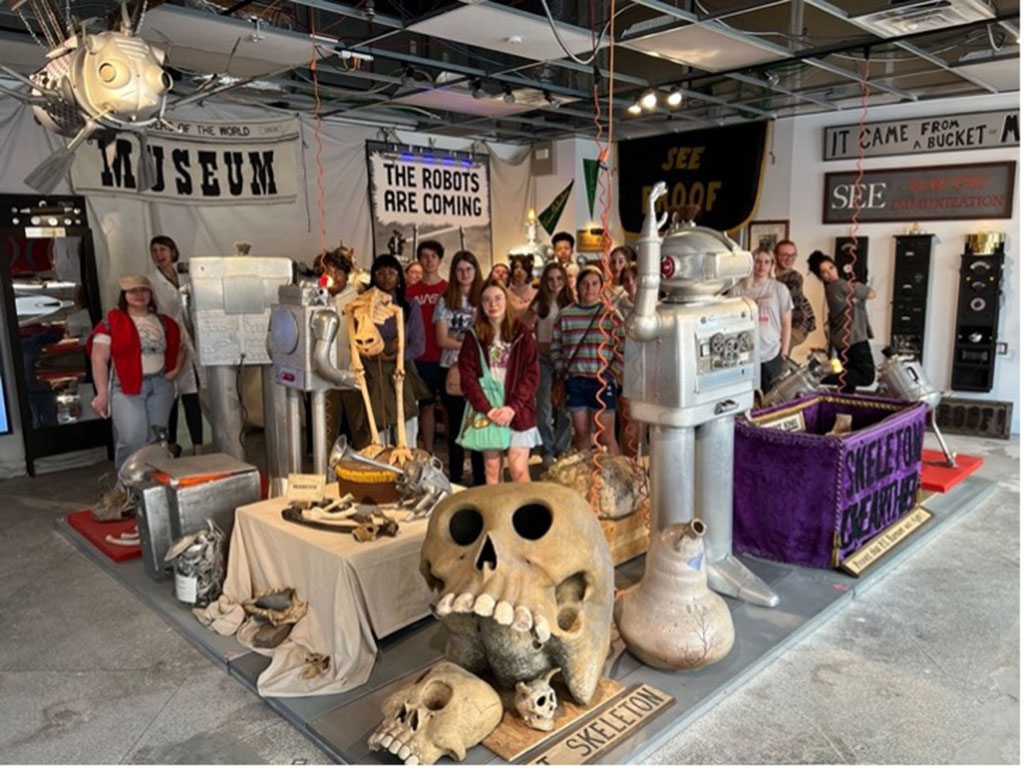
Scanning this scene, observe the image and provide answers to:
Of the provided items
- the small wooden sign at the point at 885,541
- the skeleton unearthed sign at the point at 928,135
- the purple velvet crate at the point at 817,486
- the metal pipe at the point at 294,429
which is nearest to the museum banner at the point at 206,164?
the metal pipe at the point at 294,429

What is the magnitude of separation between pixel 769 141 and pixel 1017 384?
3.10 metres

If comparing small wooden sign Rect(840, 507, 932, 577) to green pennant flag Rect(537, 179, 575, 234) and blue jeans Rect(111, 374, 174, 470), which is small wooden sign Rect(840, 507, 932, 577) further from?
green pennant flag Rect(537, 179, 575, 234)

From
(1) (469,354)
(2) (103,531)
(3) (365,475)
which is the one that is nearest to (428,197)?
(1) (469,354)

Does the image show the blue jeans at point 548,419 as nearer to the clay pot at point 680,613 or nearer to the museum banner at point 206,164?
the clay pot at point 680,613

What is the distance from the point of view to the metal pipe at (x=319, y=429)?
3684 millimetres

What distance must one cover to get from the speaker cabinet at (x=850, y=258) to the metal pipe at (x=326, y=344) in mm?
5162

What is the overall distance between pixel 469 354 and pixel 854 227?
460cm

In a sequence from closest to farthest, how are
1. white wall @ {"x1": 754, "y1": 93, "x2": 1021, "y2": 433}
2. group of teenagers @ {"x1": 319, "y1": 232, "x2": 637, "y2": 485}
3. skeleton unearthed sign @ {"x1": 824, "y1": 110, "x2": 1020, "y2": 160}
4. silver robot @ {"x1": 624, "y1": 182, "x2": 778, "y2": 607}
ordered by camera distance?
1. silver robot @ {"x1": 624, "y1": 182, "x2": 778, "y2": 607}
2. group of teenagers @ {"x1": 319, "y1": 232, "x2": 637, "y2": 485}
3. skeleton unearthed sign @ {"x1": 824, "y1": 110, "x2": 1020, "y2": 160}
4. white wall @ {"x1": 754, "y1": 93, "x2": 1021, "y2": 433}

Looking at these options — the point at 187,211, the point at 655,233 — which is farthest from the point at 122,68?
the point at 187,211

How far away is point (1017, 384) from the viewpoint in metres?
6.33

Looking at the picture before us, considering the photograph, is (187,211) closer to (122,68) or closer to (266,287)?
(266,287)

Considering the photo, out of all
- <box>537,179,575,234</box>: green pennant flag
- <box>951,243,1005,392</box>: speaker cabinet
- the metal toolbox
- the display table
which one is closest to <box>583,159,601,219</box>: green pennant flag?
<box>537,179,575,234</box>: green pennant flag

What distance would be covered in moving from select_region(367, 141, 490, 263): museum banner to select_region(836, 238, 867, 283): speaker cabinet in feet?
11.7

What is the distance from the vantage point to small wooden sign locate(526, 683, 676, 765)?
7.06 feet
